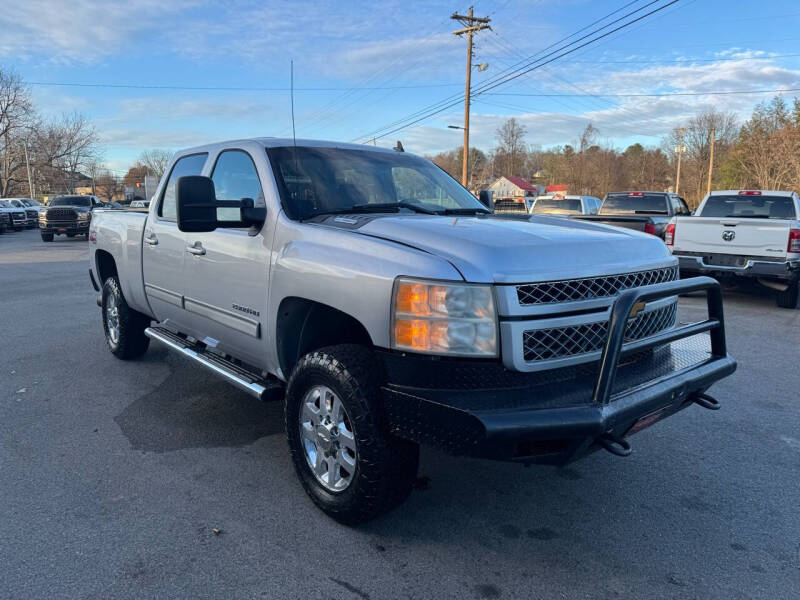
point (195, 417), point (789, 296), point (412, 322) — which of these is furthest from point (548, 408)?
point (789, 296)

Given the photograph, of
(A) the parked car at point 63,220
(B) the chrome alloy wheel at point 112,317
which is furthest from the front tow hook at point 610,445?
(A) the parked car at point 63,220

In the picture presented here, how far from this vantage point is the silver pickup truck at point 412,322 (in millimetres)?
Result: 2434

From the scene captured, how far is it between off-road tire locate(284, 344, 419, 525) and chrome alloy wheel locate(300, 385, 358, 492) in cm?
7

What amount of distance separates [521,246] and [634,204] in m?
13.4

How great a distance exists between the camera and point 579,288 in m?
2.66

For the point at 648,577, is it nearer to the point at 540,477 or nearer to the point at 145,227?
the point at 540,477

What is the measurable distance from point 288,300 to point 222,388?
7.35 ft

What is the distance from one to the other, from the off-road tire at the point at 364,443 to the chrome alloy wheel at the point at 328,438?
65mm

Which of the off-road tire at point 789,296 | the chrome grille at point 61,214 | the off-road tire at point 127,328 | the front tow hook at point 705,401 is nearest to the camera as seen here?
the front tow hook at point 705,401

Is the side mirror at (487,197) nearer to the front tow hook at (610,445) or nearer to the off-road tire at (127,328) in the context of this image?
the front tow hook at (610,445)

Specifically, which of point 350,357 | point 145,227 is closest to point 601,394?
point 350,357

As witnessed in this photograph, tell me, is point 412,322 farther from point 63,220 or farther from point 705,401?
point 63,220

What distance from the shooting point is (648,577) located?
2598mm

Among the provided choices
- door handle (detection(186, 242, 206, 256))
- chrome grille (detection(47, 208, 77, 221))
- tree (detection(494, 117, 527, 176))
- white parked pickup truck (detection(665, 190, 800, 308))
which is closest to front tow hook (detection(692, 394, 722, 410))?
door handle (detection(186, 242, 206, 256))
